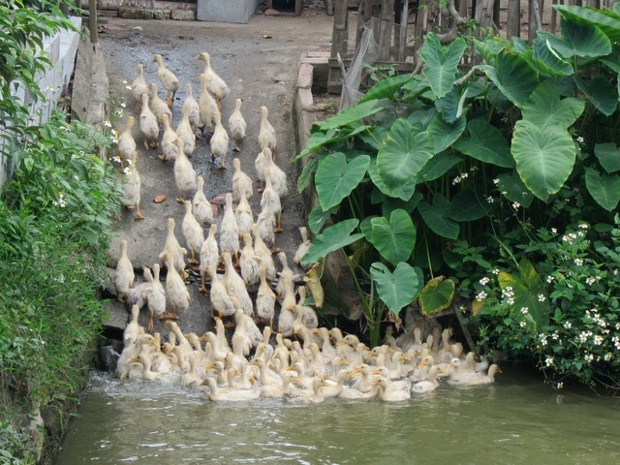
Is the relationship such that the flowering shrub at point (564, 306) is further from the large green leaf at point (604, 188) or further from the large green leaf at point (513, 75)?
the large green leaf at point (513, 75)

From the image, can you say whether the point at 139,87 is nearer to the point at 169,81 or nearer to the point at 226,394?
the point at 169,81

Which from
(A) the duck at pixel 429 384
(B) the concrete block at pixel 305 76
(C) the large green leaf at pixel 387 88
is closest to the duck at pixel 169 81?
(B) the concrete block at pixel 305 76

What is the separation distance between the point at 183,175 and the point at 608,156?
4.02 m

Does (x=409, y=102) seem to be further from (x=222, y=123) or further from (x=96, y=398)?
(x=96, y=398)

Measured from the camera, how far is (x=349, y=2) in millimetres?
12789

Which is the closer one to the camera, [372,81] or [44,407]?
[44,407]

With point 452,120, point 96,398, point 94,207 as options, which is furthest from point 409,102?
point 96,398

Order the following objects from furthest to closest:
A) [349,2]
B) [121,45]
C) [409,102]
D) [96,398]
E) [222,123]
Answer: [121,45] < [349,2] < [222,123] < [409,102] < [96,398]

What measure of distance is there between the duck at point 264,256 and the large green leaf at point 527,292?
6.95ft

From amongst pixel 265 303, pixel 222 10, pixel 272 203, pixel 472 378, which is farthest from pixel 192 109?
pixel 222 10

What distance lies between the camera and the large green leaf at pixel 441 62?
9383 mm

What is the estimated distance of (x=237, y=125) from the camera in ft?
37.3

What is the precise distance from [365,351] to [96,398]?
2342 mm

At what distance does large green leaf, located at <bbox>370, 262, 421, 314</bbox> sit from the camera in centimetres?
881
